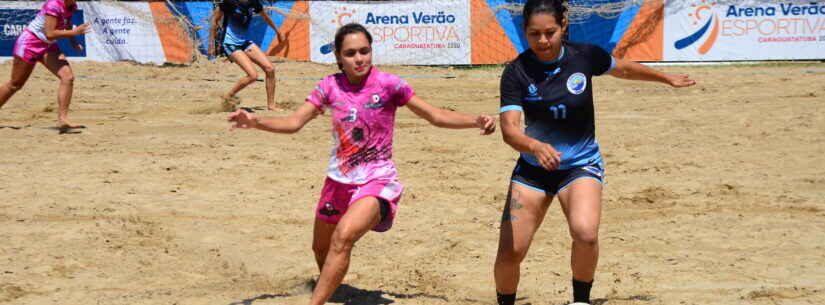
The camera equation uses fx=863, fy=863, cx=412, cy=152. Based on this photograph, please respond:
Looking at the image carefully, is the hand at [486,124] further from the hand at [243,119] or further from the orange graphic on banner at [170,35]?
the orange graphic on banner at [170,35]

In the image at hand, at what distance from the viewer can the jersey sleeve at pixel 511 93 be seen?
4.50 m

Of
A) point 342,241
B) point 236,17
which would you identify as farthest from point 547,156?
point 236,17

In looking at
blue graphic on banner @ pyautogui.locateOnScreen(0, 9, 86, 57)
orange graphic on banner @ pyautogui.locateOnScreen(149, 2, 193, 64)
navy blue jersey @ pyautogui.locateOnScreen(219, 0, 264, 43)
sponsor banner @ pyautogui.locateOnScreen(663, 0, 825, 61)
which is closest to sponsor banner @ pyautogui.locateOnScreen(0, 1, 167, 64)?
blue graphic on banner @ pyautogui.locateOnScreen(0, 9, 86, 57)

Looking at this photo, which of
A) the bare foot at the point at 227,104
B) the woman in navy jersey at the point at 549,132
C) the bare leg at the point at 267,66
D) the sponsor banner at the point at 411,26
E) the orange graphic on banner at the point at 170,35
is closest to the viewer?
the woman in navy jersey at the point at 549,132

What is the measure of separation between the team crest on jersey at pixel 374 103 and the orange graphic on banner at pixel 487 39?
15.4 metres

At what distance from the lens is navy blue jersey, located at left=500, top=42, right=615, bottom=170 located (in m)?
4.54

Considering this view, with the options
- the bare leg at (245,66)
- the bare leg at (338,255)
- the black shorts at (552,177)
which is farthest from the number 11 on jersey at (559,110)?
the bare leg at (245,66)

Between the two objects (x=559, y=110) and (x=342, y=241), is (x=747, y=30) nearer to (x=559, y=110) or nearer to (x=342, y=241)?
→ (x=559, y=110)

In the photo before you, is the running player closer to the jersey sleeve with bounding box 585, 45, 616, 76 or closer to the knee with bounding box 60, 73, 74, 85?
the knee with bounding box 60, 73, 74, 85

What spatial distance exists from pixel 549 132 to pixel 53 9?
285 inches

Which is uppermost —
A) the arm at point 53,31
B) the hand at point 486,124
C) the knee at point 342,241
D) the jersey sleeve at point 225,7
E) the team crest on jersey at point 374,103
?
the jersey sleeve at point 225,7

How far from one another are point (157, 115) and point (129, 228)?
572cm

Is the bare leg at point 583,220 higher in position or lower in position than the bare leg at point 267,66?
lower

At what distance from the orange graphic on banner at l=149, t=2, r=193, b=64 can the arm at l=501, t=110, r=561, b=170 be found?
17139mm
